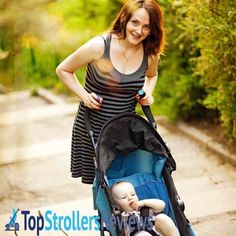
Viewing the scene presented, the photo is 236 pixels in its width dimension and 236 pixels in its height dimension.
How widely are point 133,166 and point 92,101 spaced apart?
507mm

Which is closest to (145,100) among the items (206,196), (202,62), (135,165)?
(135,165)

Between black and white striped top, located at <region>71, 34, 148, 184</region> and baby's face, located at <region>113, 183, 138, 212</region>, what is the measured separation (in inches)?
14.3

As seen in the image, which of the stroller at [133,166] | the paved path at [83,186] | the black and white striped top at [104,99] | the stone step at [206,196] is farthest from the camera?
the stone step at [206,196]

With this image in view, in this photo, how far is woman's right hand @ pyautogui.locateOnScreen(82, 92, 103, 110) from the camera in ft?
9.77

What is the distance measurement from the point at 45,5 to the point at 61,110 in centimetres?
674

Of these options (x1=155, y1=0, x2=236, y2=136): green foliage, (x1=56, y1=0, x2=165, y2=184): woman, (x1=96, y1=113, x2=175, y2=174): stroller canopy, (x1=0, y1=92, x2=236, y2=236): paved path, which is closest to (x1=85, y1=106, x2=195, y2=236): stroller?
(x1=96, y1=113, x2=175, y2=174): stroller canopy

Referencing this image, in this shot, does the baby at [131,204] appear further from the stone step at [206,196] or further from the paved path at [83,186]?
the stone step at [206,196]

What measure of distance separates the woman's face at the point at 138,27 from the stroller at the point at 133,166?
16.3 inches

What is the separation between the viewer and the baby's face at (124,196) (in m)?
2.89

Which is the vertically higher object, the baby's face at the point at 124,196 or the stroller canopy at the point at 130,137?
the stroller canopy at the point at 130,137

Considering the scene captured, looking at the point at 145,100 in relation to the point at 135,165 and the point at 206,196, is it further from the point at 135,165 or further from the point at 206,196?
the point at 206,196

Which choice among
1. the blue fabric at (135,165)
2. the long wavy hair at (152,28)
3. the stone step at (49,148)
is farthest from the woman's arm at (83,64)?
the stone step at (49,148)

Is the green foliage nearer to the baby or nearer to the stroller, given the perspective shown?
the stroller

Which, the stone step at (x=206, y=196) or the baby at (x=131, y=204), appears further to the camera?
the stone step at (x=206, y=196)
